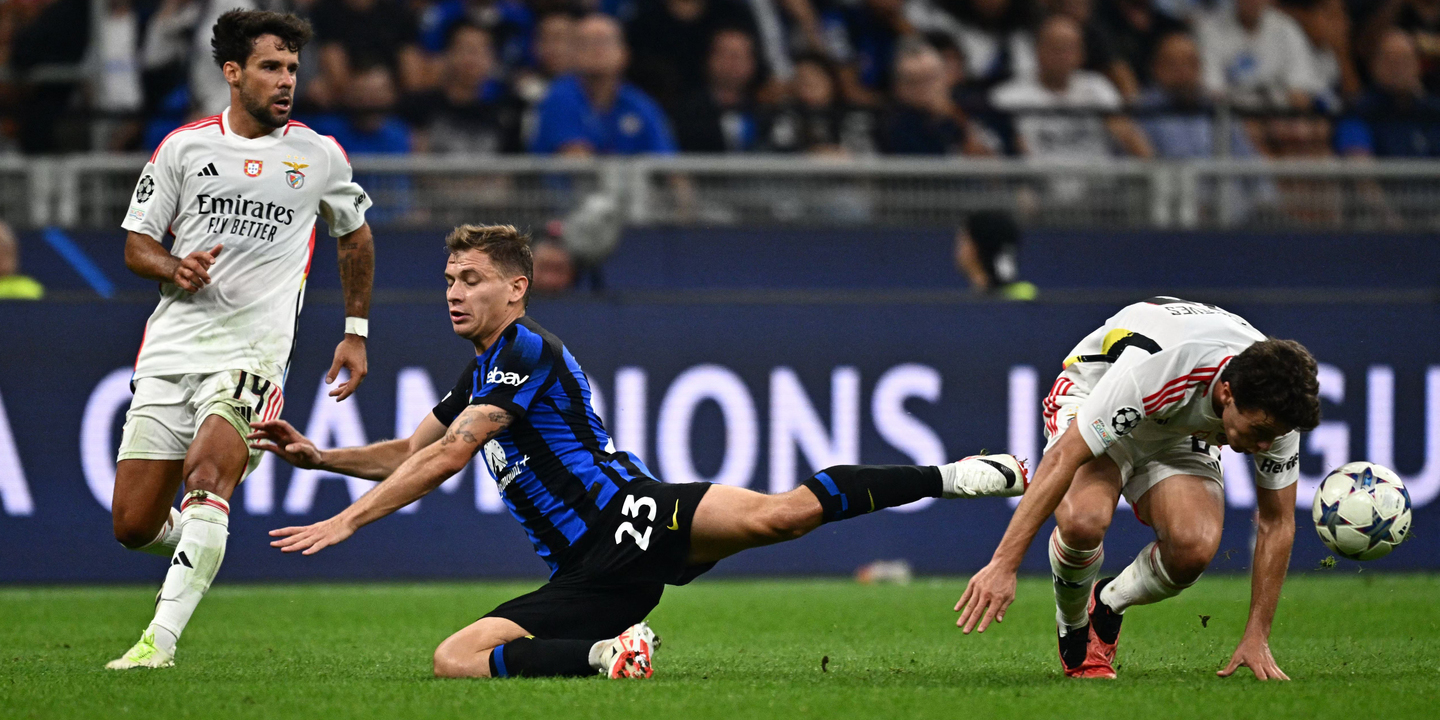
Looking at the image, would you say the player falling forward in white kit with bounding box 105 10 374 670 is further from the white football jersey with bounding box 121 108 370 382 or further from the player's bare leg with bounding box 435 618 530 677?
the player's bare leg with bounding box 435 618 530 677

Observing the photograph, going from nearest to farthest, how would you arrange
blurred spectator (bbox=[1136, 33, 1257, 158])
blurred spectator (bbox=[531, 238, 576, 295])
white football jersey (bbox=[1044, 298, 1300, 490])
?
white football jersey (bbox=[1044, 298, 1300, 490]) < blurred spectator (bbox=[531, 238, 576, 295]) < blurred spectator (bbox=[1136, 33, 1257, 158])

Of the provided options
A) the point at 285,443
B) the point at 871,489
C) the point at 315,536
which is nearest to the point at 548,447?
the point at 285,443

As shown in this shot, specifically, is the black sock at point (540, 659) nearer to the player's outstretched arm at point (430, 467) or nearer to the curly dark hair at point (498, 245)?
the player's outstretched arm at point (430, 467)

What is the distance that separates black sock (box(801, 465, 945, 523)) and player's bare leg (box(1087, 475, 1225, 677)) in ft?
2.88

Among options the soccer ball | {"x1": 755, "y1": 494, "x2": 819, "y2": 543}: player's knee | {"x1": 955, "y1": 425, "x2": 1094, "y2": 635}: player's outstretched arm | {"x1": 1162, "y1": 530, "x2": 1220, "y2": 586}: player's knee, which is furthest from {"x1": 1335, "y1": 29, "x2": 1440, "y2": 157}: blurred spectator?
{"x1": 755, "y1": 494, "x2": 819, "y2": 543}: player's knee

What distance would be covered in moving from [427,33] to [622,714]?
9.33 metres

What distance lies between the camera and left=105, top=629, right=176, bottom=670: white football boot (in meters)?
6.04

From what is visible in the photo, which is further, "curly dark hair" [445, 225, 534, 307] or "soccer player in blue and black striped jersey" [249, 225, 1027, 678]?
"curly dark hair" [445, 225, 534, 307]

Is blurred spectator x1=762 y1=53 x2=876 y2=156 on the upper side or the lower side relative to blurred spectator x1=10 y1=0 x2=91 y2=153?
lower

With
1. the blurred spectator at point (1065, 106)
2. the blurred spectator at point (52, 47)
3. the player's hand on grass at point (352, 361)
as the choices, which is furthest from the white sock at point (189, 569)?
the blurred spectator at point (1065, 106)

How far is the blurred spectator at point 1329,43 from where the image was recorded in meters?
14.4

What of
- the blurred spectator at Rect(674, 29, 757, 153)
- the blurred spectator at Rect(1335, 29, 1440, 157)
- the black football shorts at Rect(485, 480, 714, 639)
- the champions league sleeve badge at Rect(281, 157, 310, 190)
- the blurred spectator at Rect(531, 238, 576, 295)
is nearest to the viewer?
the black football shorts at Rect(485, 480, 714, 639)

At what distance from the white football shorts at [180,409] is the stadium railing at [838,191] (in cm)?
519

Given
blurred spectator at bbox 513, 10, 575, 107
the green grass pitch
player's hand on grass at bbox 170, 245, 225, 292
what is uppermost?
blurred spectator at bbox 513, 10, 575, 107
